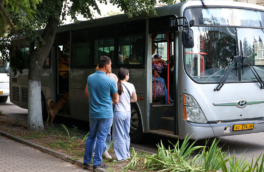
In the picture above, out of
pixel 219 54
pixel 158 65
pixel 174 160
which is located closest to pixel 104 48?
pixel 158 65

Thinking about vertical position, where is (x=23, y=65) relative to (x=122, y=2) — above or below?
below

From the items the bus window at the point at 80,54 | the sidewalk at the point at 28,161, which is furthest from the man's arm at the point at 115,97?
the bus window at the point at 80,54

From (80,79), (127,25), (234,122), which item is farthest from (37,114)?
(234,122)

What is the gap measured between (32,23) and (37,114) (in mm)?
2652

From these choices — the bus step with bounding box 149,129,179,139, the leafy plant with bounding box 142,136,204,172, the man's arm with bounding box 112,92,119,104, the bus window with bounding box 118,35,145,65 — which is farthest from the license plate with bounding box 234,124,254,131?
the man's arm with bounding box 112,92,119,104

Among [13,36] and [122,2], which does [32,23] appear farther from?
[13,36]

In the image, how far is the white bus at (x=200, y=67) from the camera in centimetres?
720

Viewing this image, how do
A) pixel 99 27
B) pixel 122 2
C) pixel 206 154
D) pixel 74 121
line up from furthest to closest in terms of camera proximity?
1. pixel 74 121
2. pixel 99 27
3. pixel 122 2
4. pixel 206 154

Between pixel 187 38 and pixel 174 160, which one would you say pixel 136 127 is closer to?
pixel 187 38

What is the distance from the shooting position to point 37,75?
390 inches

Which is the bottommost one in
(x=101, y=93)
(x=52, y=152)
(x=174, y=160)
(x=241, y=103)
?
(x=52, y=152)

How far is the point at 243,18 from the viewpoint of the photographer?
25.3ft

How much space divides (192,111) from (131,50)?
2.25 metres

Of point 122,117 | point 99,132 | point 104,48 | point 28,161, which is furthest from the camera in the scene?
point 104,48
